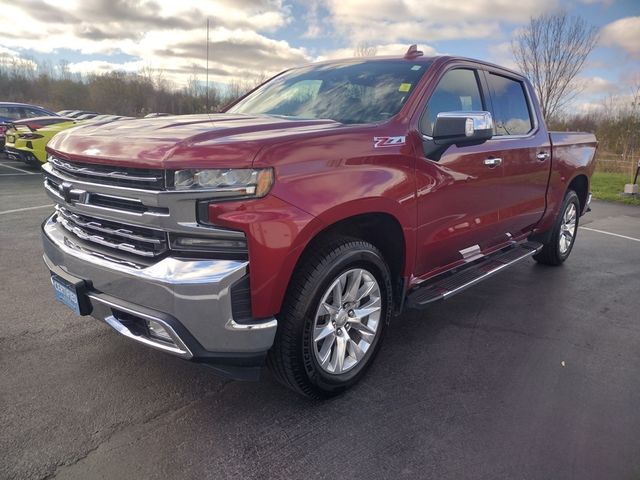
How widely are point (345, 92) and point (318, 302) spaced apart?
5.51ft

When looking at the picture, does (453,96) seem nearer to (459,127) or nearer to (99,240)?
(459,127)

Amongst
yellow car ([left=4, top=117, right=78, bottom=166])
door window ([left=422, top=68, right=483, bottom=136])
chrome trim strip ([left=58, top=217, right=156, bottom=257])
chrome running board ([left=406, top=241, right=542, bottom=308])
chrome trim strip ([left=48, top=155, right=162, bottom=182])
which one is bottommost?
yellow car ([left=4, top=117, right=78, bottom=166])

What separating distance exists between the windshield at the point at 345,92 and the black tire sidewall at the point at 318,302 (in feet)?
2.97

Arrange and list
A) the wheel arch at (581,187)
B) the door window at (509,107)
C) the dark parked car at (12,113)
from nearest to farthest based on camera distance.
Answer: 1. the door window at (509,107)
2. the wheel arch at (581,187)
3. the dark parked car at (12,113)

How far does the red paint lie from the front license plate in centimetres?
69

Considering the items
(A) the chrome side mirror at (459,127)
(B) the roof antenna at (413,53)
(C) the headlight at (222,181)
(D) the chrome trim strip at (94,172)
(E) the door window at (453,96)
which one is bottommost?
(D) the chrome trim strip at (94,172)

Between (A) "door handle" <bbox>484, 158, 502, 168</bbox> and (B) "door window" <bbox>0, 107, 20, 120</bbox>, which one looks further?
(B) "door window" <bbox>0, 107, 20, 120</bbox>

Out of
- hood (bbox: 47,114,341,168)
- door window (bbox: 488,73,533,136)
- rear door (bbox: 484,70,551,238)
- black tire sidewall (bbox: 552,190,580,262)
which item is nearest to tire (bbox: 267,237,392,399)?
hood (bbox: 47,114,341,168)

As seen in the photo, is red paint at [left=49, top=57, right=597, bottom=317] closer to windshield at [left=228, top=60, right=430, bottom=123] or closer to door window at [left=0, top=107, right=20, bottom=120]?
windshield at [left=228, top=60, right=430, bottom=123]

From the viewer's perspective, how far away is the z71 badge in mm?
2744

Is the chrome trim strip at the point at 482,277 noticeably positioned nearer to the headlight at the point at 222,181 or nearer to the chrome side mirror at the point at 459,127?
the chrome side mirror at the point at 459,127

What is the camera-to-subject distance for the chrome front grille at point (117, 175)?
2195mm

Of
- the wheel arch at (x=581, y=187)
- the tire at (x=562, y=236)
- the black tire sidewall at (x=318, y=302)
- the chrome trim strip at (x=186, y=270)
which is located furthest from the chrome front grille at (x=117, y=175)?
the wheel arch at (x=581, y=187)

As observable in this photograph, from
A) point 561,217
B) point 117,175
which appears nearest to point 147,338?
point 117,175
